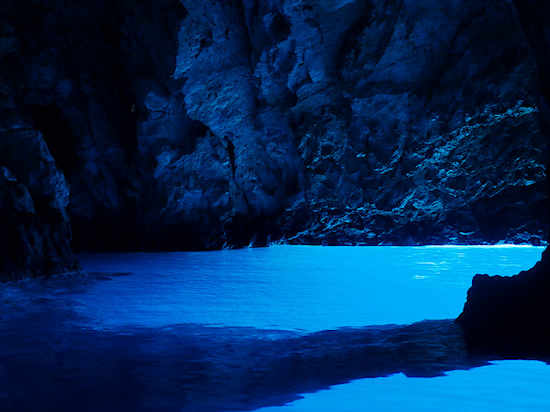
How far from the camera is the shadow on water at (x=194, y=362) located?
338 cm

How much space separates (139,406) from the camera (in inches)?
127

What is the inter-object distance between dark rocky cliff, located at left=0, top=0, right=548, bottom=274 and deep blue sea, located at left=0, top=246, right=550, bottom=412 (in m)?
15.3

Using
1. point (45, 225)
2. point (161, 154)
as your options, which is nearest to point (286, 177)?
point (161, 154)

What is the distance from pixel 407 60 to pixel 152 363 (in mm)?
24055

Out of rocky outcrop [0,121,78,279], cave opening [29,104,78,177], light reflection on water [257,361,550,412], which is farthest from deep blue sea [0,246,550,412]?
cave opening [29,104,78,177]

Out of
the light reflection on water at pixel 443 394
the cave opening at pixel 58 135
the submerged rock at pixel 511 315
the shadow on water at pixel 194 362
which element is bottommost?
the shadow on water at pixel 194 362

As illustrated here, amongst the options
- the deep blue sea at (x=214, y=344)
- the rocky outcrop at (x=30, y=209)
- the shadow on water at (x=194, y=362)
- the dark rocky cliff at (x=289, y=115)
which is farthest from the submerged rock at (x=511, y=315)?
the dark rocky cliff at (x=289, y=115)

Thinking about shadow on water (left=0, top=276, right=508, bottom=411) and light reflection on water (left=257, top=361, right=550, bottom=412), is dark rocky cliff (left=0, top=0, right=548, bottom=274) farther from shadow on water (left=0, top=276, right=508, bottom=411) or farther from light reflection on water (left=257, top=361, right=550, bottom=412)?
light reflection on water (left=257, top=361, right=550, bottom=412)

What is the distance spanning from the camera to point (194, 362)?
14.3 ft

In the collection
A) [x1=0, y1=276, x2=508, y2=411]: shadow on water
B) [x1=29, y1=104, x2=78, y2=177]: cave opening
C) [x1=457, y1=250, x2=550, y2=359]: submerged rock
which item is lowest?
[x1=0, y1=276, x2=508, y2=411]: shadow on water

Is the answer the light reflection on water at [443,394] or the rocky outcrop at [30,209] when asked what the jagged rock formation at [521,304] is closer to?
the light reflection on water at [443,394]

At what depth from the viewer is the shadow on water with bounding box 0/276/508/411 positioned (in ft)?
11.1

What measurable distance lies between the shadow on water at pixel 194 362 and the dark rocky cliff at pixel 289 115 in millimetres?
19826

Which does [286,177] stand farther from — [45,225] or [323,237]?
[45,225]
